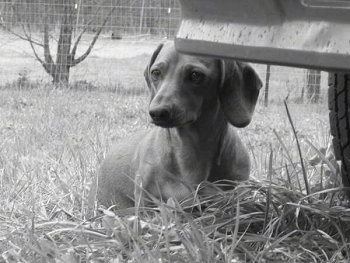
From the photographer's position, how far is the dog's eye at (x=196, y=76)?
3432 mm

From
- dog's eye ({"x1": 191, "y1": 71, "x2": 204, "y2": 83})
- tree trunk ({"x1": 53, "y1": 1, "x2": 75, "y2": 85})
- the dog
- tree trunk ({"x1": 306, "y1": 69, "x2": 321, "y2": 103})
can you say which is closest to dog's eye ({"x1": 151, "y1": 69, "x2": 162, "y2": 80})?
the dog

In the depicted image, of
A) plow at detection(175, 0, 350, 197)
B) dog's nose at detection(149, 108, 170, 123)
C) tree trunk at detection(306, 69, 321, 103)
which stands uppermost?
plow at detection(175, 0, 350, 197)

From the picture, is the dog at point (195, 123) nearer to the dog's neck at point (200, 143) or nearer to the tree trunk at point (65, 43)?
the dog's neck at point (200, 143)

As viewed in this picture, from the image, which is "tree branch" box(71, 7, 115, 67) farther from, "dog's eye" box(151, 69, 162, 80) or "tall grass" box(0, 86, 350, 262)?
"dog's eye" box(151, 69, 162, 80)

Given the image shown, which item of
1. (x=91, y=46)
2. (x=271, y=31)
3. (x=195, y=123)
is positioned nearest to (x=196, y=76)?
(x=195, y=123)

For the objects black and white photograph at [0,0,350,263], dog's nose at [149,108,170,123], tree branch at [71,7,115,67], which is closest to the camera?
black and white photograph at [0,0,350,263]

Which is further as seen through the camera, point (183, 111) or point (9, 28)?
point (9, 28)

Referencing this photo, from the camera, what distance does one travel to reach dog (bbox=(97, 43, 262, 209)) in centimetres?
342

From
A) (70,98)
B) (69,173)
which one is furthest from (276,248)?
(70,98)

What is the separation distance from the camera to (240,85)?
11.7 ft

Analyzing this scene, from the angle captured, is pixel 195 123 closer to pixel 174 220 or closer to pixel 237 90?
pixel 237 90

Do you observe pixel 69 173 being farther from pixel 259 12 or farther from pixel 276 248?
pixel 259 12

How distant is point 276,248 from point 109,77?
328 inches

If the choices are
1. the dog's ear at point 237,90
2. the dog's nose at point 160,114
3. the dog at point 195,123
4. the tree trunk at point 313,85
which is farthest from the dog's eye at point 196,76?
the tree trunk at point 313,85
